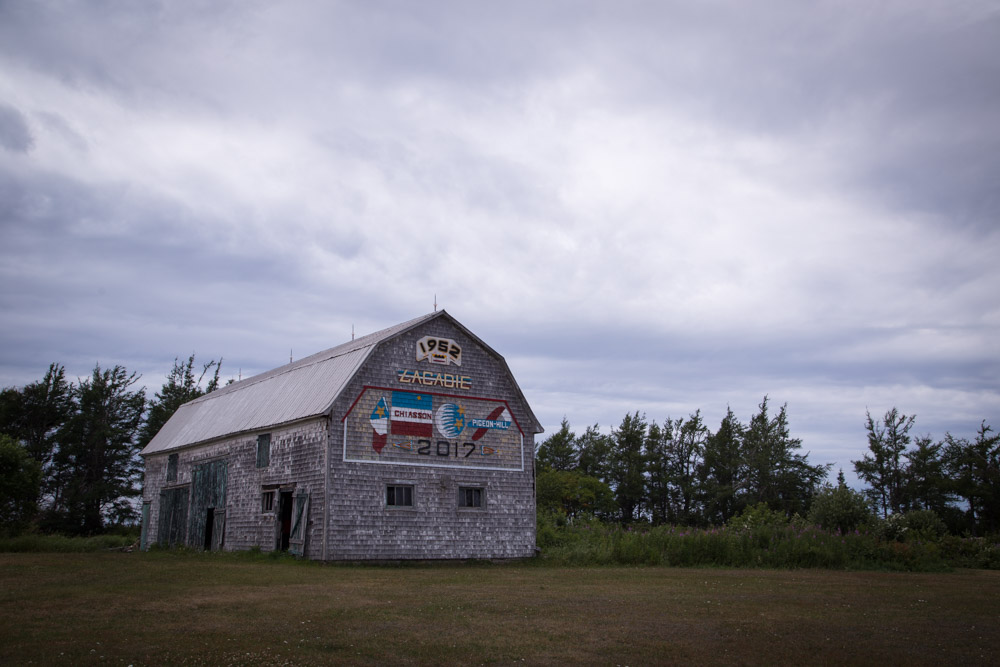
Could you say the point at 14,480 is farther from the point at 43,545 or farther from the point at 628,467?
the point at 628,467

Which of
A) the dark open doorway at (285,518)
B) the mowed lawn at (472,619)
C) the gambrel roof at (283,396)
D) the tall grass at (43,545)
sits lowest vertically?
the mowed lawn at (472,619)

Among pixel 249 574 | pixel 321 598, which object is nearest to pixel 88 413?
pixel 249 574

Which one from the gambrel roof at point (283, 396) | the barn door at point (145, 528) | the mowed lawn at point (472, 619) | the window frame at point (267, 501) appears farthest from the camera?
the barn door at point (145, 528)

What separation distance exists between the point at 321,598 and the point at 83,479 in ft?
143

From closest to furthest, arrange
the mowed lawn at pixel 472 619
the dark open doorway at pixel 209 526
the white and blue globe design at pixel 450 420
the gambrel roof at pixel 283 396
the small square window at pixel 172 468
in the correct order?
the mowed lawn at pixel 472 619 → the gambrel roof at pixel 283 396 → the white and blue globe design at pixel 450 420 → the dark open doorway at pixel 209 526 → the small square window at pixel 172 468

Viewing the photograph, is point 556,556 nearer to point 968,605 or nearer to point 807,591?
point 807,591

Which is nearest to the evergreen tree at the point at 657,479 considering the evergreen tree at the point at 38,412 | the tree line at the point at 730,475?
the tree line at the point at 730,475

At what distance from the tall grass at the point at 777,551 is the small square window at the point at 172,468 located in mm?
16275

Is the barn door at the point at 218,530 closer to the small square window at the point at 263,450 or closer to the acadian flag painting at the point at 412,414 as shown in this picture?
the small square window at the point at 263,450

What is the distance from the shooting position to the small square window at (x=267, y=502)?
25938 mm

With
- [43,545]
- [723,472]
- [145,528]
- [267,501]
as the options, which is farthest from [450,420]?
[723,472]

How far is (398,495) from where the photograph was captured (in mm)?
24516

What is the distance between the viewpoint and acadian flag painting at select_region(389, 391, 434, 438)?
2488cm

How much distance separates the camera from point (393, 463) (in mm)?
24516
